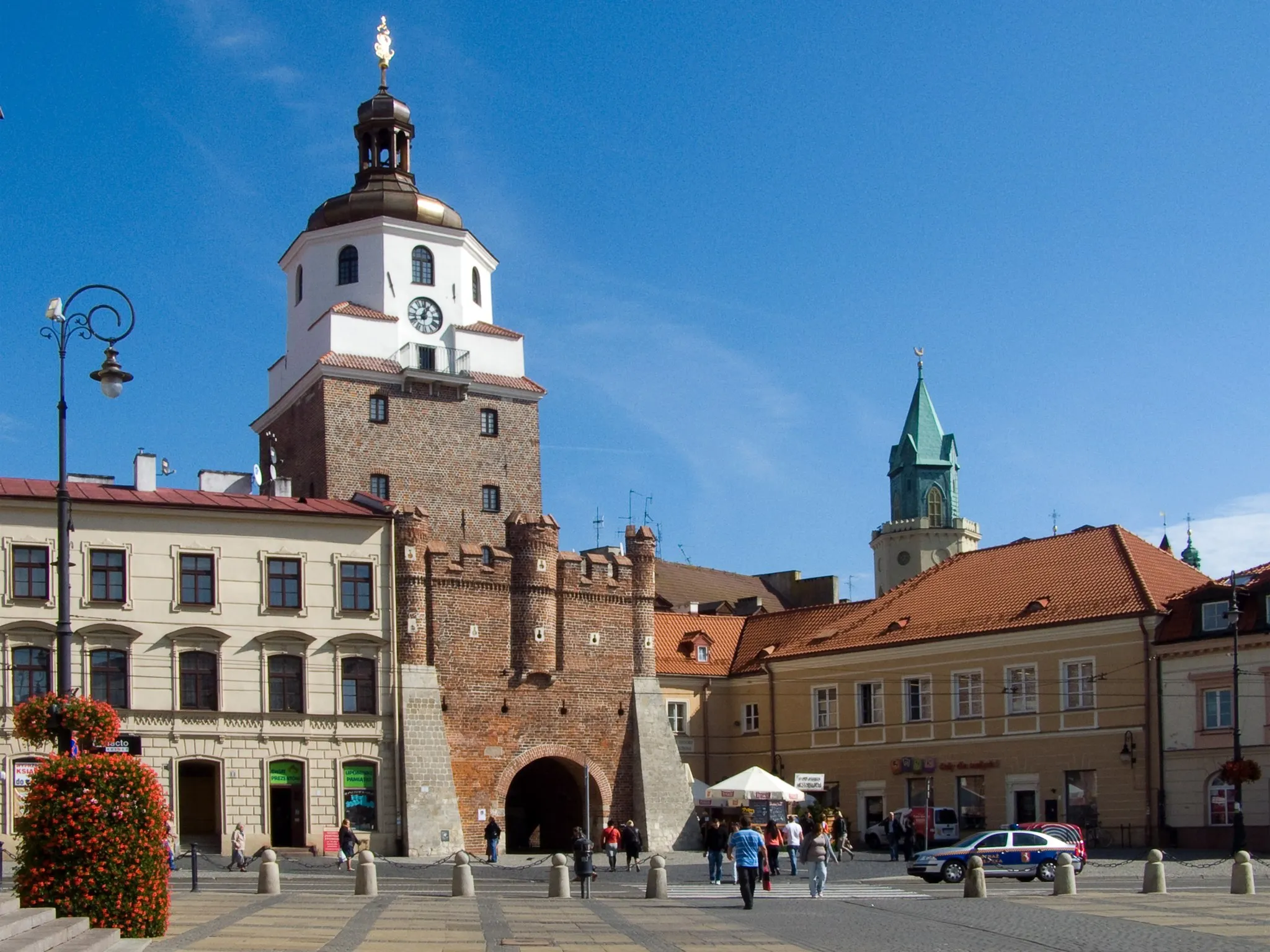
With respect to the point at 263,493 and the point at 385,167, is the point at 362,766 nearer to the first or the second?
the point at 263,493

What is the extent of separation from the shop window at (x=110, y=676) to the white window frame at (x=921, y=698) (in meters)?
25.1

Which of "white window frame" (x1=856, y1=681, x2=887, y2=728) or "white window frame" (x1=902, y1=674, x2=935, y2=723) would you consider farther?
"white window frame" (x1=856, y1=681, x2=887, y2=728)

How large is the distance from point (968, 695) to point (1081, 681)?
14.1 ft

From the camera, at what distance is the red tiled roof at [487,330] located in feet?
205

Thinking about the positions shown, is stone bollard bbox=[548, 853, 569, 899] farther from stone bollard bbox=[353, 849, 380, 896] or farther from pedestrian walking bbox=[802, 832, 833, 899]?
pedestrian walking bbox=[802, 832, 833, 899]

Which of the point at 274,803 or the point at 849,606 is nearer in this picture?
the point at 274,803

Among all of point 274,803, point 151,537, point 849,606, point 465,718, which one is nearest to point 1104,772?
point 849,606

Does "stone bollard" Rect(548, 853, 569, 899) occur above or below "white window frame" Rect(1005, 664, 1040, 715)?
below

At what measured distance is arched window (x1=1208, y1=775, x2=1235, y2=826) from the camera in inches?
1962

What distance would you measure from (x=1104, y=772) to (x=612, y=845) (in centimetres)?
1688

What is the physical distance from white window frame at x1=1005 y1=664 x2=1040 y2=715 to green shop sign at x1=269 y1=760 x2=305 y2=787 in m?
21.8

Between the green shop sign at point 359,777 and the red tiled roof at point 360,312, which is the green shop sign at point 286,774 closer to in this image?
the green shop sign at point 359,777

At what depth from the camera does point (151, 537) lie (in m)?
49.2

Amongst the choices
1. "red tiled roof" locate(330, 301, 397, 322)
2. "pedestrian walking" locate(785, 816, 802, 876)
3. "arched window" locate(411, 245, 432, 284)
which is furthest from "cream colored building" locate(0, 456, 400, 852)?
"pedestrian walking" locate(785, 816, 802, 876)
